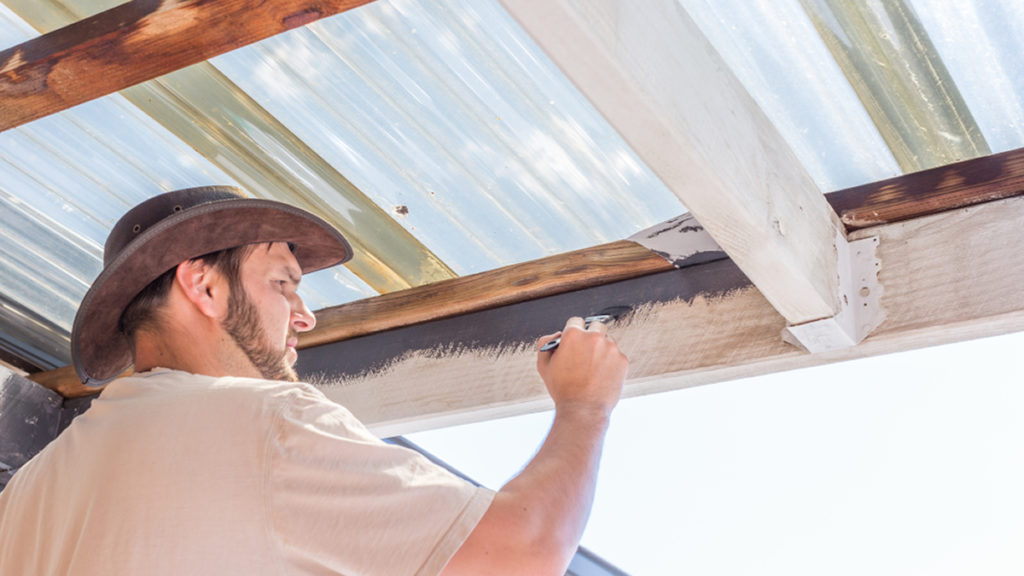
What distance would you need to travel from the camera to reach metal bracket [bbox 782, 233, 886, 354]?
6.62ft

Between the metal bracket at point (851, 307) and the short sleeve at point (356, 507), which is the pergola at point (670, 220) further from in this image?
the short sleeve at point (356, 507)

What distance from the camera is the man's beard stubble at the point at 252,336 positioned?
192 centimetres

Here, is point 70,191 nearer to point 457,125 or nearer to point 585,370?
point 457,125

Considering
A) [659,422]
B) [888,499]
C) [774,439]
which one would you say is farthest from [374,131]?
[888,499]

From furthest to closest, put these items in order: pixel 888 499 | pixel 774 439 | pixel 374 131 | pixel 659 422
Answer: pixel 888 499, pixel 774 439, pixel 659 422, pixel 374 131

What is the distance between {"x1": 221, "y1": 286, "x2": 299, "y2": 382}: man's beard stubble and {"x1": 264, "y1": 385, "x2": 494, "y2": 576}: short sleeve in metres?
0.50

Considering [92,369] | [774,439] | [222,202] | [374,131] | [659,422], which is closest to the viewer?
[222,202]

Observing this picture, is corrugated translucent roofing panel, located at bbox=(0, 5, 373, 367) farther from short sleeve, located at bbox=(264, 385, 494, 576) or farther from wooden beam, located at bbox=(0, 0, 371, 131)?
short sleeve, located at bbox=(264, 385, 494, 576)

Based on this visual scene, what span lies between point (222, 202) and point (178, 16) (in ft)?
1.26

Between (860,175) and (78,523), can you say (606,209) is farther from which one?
(78,523)

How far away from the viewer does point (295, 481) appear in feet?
4.69

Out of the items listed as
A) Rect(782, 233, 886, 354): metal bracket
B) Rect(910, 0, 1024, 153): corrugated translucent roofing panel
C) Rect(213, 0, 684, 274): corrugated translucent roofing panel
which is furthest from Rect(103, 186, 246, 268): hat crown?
Rect(910, 0, 1024, 153): corrugated translucent roofing panel

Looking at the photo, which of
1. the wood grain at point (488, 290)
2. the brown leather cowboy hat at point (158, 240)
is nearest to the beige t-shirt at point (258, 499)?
the brown leather cowboy hat at point (158, 240)

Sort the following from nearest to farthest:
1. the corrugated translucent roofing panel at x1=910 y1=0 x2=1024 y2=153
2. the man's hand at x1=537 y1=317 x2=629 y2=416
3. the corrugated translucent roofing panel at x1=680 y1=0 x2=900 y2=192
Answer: the man's hand at x1=537 y1=317 x2=629 y2=416, the corrugated translucent roofing panel at x1=910 y1=0 x2=1024 y2=153, the corrugated translucent roofing panel at x1=680 y1=0 x2=900 y2=192
